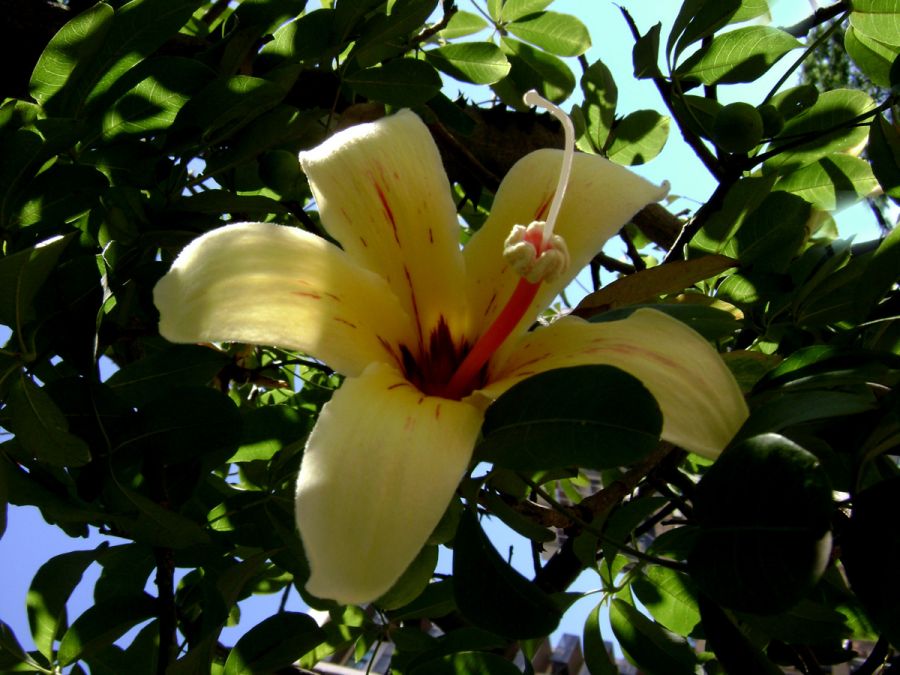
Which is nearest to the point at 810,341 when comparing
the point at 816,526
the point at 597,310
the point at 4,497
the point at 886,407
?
the point at 597,310

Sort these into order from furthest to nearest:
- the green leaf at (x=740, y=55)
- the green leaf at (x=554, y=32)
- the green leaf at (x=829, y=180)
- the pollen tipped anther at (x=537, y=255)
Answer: the green leaf at (x=554, y=32)
the green leaf at (x=829, y=180)
the green leaf at (x=740, y=55)
the pollen tipped anther at (x=537, y=255)

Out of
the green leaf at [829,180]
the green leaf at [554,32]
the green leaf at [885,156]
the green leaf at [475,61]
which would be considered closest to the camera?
the green leaf at [885,156]

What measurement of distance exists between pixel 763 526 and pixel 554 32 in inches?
51.1

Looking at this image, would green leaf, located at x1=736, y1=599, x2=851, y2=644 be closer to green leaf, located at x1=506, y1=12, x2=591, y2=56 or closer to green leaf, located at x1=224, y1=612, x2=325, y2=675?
green leaf, located at x1=224, y1=612, x2=325, y2=675

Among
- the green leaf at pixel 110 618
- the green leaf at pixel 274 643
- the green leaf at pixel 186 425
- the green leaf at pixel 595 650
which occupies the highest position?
the green leaf at pixel 186 425

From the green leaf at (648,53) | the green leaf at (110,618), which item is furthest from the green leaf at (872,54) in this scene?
the green leaf at (110,618)

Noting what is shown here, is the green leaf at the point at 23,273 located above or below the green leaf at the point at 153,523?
above

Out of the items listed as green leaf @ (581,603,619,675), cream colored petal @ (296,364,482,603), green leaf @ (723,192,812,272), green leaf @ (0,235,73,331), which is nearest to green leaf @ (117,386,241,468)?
green leaf @ (0,235,73,331)

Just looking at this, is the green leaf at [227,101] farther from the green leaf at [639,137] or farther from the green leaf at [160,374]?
the green leaf at [639,137]

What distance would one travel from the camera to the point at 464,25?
1.74 m

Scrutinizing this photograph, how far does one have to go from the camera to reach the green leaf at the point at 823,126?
51.8 inches

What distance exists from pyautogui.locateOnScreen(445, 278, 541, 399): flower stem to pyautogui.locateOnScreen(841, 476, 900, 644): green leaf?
0.36 meters

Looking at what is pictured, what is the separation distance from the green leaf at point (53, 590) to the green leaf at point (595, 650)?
70 centimetres

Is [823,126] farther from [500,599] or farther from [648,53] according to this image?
[500,599]
